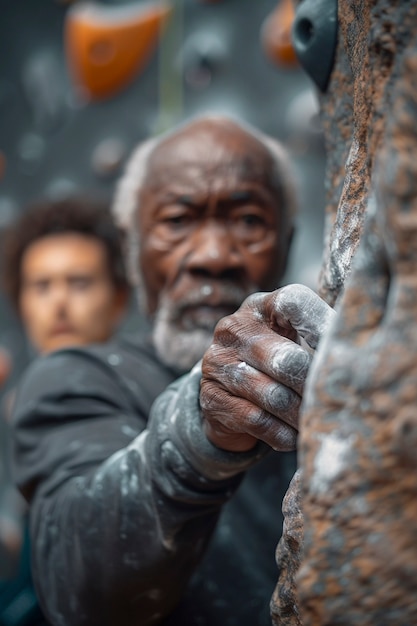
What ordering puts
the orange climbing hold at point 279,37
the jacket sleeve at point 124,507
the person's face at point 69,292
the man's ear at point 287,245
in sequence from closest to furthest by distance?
the jacket sleeve at point 124,507, the man's ear at point 287,245, the person's face at point 69,292, the orange climbing hold at point 279,37

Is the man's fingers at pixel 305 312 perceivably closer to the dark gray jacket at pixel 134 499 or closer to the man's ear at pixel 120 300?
the dark gray jacket at pixel 134 499

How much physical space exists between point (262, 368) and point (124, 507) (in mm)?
321

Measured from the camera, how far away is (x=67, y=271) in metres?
2.02

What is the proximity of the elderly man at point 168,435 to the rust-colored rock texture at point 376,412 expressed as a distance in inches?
5.7

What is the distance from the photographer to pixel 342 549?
0.54m

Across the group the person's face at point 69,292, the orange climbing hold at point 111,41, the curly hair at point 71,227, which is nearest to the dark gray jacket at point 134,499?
the person's face at point 69,292

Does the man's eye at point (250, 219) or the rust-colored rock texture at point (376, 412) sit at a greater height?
the rust-colored rock texture at point (376, 412)

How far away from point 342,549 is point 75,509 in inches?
21.2

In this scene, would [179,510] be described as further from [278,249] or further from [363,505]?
[278,249]

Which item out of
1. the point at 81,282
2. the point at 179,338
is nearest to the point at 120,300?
the point at 81,282

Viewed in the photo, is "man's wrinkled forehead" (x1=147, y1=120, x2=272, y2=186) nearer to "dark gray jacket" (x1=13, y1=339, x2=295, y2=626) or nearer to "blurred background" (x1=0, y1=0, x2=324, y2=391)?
"dark gray jacket" (x1=13, y1=339, x2=295, y2=626)

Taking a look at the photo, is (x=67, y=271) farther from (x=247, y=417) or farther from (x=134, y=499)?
(x=247, y=417)

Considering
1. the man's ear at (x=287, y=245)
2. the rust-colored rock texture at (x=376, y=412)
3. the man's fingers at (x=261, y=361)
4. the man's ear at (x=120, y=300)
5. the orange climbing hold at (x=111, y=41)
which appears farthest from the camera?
the orange climbing hold at (x=111, y=41)

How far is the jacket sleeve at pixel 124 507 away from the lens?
866 millimetres
